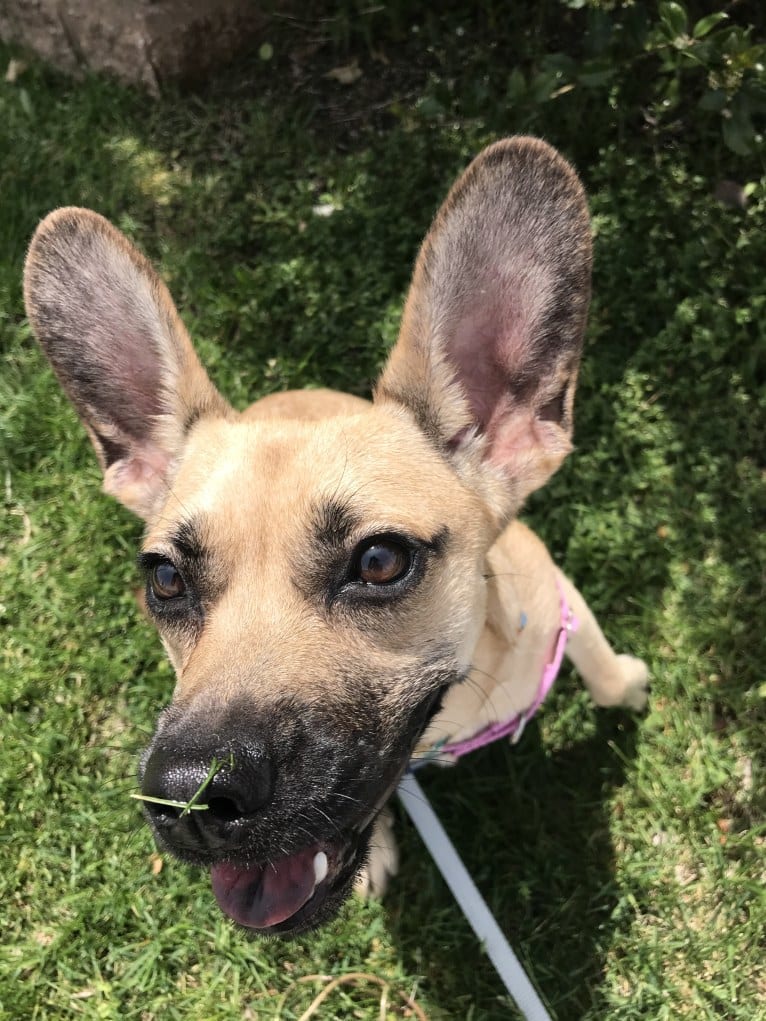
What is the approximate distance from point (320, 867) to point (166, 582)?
3.11 ft

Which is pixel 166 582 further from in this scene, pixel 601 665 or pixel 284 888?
pixel 601 665

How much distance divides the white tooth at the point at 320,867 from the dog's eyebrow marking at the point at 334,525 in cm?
84

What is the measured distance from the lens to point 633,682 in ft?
12.3

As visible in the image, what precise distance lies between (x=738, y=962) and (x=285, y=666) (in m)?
2.58

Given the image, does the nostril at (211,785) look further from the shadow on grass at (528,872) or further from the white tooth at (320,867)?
the shadow on grass at (528,872)

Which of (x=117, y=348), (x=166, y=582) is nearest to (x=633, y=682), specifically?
(x=166, y=582)

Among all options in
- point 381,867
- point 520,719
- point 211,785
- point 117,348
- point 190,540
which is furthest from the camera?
point 381,867

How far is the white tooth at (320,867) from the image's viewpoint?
2238 millimetres

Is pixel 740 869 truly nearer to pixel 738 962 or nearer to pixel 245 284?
pixel 738 962

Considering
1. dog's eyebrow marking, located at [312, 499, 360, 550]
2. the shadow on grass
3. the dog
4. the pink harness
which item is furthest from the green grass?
dog's eyebrow marking, located at [312, 499, 360, 550]

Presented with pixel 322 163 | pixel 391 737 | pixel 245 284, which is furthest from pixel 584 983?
pixel 322 163

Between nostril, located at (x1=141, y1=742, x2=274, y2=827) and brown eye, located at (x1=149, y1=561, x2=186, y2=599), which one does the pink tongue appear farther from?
brown eye, located at (x1=149, y1=561, x2=186, y2=599)

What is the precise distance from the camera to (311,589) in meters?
2.27

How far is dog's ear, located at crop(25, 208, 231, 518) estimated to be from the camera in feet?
8.75
